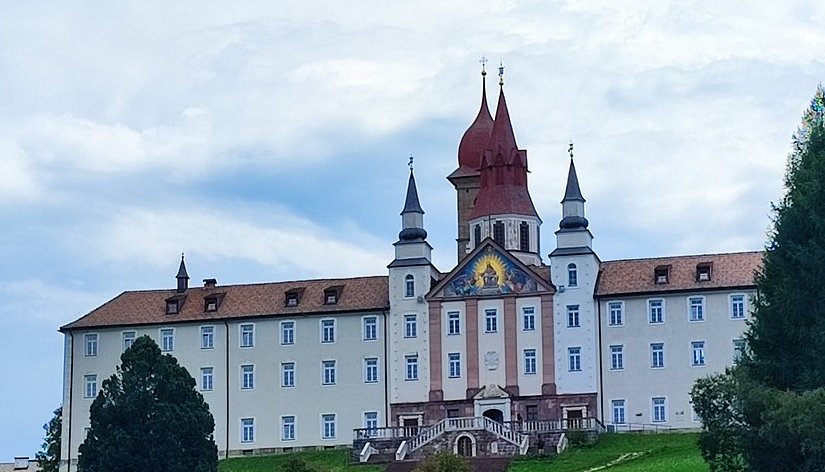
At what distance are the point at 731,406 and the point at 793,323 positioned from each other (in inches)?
130

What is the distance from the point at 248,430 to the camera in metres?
93.2

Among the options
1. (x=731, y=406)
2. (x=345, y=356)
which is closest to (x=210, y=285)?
(x=345, y=356)

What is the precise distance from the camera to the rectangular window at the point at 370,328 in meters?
92.8

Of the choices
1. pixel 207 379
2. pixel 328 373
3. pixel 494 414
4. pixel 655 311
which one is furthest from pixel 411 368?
pixel 655 311

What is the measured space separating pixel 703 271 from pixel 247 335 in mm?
22913

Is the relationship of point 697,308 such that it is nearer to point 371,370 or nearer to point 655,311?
point 655,311

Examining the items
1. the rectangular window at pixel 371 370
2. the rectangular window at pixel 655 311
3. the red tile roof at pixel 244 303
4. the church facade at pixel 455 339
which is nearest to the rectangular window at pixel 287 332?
the church facade at pixel 455 339

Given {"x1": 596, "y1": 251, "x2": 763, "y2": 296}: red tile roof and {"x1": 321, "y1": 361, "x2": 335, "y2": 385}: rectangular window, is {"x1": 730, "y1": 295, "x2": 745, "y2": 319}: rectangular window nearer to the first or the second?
{"x1": 596, "y1": 251, "x2": 763, "y2": 296}: red tile roof

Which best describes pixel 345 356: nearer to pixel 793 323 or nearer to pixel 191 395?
pixel 191 395

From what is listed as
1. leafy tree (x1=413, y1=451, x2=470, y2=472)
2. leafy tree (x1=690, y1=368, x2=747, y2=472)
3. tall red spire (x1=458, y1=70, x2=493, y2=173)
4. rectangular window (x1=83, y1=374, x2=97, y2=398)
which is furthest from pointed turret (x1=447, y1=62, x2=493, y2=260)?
leafy tree (x1=690, y1=368, x2=747, y2=472)

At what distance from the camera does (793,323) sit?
51688 mm

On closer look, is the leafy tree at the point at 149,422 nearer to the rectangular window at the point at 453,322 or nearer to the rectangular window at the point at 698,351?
the rectangular window at the point at 453,322

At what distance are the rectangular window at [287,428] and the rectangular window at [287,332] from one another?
3.79 metres

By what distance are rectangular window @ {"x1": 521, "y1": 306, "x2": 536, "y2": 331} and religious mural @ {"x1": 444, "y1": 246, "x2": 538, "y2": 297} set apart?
915 millimetres
